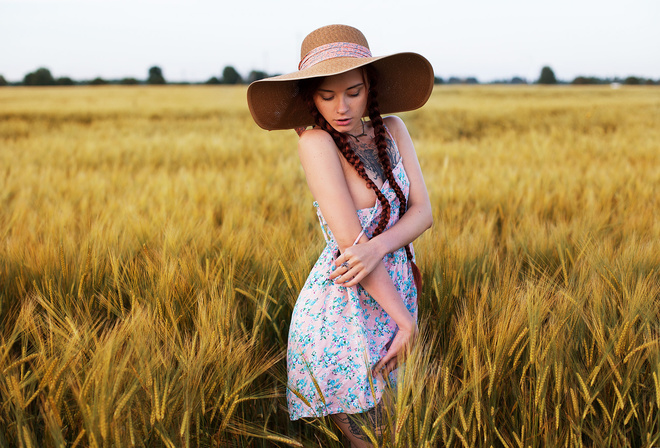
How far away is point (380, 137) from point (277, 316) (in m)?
0.68

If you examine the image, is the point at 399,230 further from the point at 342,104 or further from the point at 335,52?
the point at 335,52

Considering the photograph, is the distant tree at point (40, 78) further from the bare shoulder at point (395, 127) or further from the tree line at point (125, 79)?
the bare shoulder at point (395, 127)

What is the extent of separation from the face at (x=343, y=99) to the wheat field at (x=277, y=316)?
20.8 inches

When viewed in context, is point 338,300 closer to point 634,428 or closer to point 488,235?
point 634,428

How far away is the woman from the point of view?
1087 millimetres

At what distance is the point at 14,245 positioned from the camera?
5.37 feet

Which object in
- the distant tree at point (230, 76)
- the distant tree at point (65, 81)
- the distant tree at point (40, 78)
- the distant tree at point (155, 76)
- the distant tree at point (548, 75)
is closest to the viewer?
the distant tree at point (40, 78)

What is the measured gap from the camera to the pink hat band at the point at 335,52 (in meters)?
1.10

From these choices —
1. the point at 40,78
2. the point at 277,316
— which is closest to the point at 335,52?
the point at 277,316

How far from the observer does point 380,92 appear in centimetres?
133

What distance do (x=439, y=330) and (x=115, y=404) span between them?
86 cm

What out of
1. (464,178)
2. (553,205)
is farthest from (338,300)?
(464,178)

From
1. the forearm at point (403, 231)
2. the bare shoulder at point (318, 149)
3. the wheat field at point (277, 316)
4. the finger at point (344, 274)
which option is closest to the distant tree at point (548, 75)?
the wheat field at point (277, 316)

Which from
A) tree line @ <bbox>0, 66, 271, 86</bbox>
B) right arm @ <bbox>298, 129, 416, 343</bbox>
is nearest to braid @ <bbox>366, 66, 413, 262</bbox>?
right arm @ <bbox>298, 129, 416, 343</bbox>
